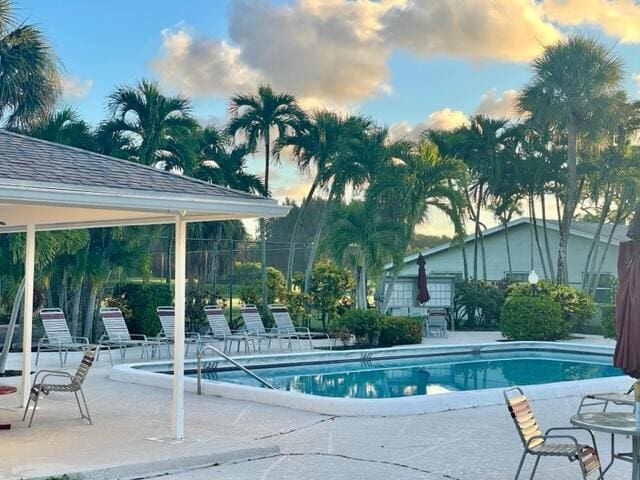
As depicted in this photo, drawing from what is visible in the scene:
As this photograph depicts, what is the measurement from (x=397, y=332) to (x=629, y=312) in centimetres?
1316

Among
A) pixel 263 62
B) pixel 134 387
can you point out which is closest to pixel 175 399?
pixel 134 387

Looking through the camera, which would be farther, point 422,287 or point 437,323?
point 422,287

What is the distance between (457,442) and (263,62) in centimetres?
1907

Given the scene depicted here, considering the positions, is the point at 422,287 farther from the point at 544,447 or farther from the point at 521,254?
the point at 544,447

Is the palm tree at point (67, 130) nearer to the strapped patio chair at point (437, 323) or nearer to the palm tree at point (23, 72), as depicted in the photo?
the palm tree at point (23, 72)

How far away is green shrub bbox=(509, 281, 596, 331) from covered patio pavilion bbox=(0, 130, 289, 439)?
1527 cm

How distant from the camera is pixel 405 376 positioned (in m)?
16.1

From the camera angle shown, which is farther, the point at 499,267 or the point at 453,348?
the point at 499,267

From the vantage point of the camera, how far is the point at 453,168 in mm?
21031

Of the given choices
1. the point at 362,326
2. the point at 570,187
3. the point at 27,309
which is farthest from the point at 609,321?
the point at 27,309

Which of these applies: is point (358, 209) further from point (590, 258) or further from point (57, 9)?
point (590, 258)

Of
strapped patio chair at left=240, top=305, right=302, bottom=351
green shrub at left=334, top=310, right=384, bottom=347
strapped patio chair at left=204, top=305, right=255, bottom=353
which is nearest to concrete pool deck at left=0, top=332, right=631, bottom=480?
strapped patio chair at left=204, top=305, right=255, bottom=353

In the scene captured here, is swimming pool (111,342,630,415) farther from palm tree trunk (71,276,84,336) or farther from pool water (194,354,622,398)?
palm tree trunk (71,276,84,336)

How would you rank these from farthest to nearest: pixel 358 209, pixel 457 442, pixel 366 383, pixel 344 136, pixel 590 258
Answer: pixel 590 258 < pixel 344 136 < pixel 358 209 < pixel 366 383 < pixel 457 442
